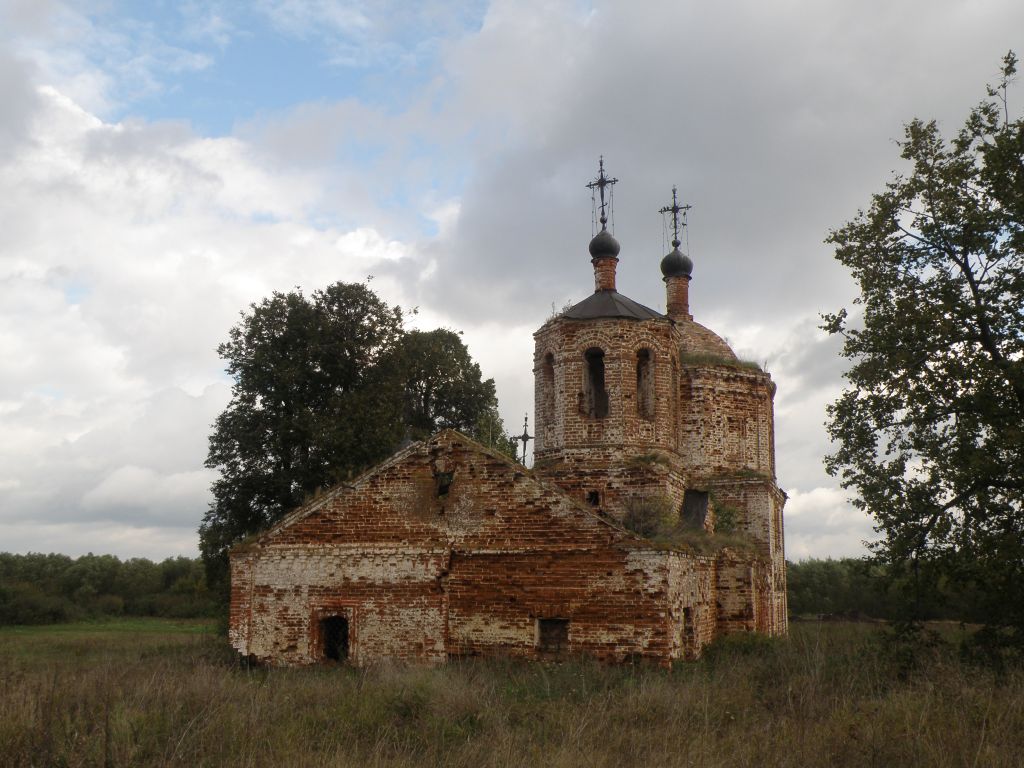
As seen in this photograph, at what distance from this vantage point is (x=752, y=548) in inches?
745

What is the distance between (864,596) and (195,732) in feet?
120

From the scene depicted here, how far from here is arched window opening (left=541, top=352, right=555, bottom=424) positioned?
19.0 m

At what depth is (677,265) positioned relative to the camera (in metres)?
23.6

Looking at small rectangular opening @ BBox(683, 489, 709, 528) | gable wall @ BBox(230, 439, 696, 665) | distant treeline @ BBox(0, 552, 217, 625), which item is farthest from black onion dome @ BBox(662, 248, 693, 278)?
distant treeline @ BBox(0, 552, 217, 625)

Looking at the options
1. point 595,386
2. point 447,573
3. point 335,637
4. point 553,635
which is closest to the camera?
point 553,635

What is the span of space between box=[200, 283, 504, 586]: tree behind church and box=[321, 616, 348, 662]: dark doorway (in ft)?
27.2

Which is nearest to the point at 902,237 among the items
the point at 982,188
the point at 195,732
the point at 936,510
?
the point at 982,188

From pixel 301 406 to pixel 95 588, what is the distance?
106 ft

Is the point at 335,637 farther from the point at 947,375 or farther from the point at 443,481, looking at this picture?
the point at 947,375

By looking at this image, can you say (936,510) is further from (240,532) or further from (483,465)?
(240,532)

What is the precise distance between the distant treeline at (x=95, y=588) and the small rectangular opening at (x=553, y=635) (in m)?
32.5

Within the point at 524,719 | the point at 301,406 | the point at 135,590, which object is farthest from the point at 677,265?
the point at 135,590

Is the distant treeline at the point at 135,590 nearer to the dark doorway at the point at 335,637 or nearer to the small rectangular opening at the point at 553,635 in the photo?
the small rectangular opening at the point at 553,635

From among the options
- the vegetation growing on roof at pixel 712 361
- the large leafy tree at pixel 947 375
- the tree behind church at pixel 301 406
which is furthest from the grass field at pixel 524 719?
the tree behind church at pixel 301 406
